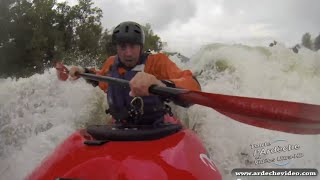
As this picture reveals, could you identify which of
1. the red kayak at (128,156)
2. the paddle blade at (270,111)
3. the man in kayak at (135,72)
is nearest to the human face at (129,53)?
the man in kayak at (135,72)

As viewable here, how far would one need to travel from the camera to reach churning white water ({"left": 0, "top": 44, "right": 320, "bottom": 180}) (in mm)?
4977

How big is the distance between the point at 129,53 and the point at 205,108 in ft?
10.7

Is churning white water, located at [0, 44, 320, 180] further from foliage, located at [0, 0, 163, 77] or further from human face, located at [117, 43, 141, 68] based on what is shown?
foliage, located at [0, 0, 163, 77]

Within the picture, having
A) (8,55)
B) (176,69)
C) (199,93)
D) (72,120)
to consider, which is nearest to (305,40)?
(72,120)

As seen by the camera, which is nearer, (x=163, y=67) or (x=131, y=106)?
(x=131, y=106)

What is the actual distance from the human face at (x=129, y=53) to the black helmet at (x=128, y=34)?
40mm

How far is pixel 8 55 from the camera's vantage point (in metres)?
14.1

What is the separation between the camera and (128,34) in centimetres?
269

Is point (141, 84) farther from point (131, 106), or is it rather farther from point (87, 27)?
point (87, 27)

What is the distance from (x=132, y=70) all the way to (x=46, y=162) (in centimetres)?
83

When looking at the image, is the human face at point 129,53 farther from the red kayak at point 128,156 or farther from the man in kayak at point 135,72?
the red kayak at point 128,156

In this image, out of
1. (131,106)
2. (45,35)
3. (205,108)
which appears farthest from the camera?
(45,35)
